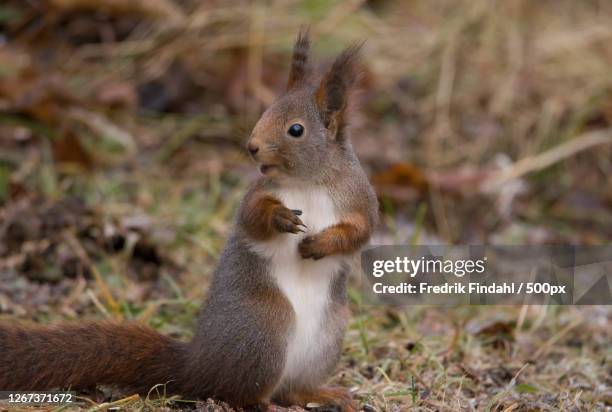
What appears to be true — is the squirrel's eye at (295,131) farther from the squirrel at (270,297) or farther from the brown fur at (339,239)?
the brown fur at (339,239)

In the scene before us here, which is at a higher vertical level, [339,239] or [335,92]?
[335,92]

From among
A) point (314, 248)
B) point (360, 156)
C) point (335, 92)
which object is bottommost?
point (314, 248)

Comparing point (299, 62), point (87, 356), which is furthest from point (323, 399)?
point (299, 62)

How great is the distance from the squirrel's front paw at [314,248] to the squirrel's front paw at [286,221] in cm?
5

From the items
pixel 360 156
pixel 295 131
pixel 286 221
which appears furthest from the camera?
pixel 360 156

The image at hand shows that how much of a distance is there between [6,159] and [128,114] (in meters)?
0.96

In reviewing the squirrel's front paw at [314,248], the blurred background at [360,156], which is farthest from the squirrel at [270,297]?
the blurred background at [360,156]

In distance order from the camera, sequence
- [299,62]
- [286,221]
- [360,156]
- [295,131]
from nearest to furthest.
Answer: [286,221]
[295,131]
[299,62]
[360,156]

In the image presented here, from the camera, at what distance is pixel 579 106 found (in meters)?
5.91

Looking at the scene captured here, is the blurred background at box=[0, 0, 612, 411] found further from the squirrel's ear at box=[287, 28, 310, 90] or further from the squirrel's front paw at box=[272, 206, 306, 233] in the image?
Answer: the squirrel's front paw at box=[272, 206, 306, 233]

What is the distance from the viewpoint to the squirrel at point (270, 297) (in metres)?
2.36

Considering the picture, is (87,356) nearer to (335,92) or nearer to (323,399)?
(323,399)

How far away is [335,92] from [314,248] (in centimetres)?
46

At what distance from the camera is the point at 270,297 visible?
7.80 feet
